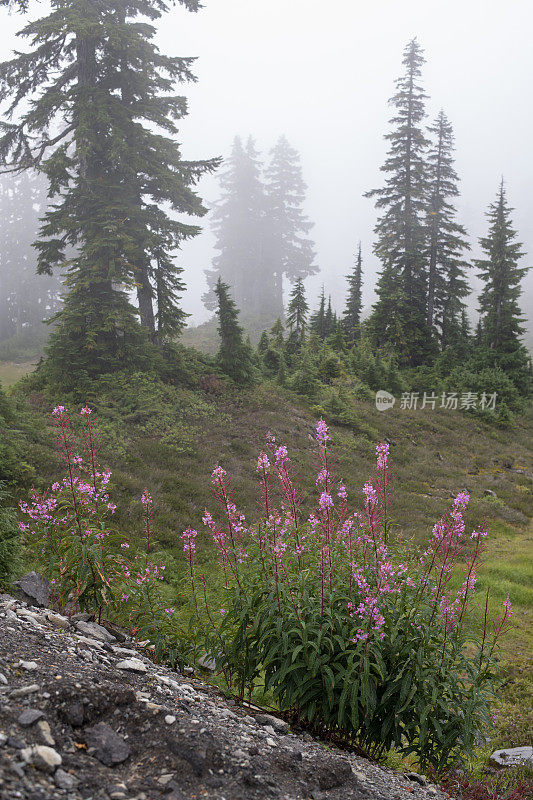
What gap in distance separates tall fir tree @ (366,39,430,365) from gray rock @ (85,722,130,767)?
105 ft

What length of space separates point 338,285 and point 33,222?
79.7m

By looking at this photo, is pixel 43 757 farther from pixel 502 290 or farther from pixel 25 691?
pixel 502 290

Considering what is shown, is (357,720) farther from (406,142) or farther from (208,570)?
(406,142)

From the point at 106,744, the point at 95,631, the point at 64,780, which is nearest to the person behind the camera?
the point at 64,780

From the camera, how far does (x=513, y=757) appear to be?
4.74 metres

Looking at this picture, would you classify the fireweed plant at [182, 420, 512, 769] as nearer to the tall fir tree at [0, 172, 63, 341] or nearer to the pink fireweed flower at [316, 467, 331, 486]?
the pink fireweed flower at [316, 467, 331, 486]

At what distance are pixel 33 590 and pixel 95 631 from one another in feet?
A: 2.95

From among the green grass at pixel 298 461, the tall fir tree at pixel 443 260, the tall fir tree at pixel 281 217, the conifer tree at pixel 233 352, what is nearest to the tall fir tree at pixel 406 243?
the tall fir tree at pixel 443 260

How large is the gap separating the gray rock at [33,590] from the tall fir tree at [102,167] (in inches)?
508

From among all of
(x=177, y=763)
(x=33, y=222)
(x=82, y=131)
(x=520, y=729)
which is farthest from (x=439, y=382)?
(x=33, y=222)

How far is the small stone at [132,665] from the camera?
3.42 meters

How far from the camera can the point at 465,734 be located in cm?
315

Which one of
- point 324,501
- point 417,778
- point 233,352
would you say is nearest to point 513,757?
point 417,778

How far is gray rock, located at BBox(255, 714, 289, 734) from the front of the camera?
11.0 feet
